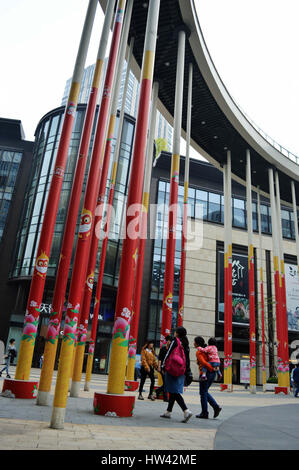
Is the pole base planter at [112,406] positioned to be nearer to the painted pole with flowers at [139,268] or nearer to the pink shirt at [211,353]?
the pink shirt at [211,353]

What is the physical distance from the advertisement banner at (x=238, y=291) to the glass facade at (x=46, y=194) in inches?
438

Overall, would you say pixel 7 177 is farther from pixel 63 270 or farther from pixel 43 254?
pixel 63 270

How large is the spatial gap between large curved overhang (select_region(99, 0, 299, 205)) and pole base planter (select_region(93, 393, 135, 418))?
1427cm

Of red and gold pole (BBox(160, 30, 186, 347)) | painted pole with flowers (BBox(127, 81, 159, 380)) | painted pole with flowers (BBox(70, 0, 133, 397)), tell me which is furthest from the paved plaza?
painted pole with flowers (BBox(127, 81, 159, 380))

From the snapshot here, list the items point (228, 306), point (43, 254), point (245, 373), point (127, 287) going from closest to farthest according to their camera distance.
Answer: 1. point (127, 287)
2. point (43, 254)
3. point (228, 306)
4. point (245, 373)

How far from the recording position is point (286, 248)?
123ft

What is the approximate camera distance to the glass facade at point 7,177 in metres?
32.2

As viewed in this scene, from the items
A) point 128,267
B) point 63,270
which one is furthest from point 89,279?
point 128,267

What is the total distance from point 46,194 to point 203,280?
54.6ft

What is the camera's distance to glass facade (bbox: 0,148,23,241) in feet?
106

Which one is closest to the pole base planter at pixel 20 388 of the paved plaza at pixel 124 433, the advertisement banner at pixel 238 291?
the paved plaza at pixel 124 433

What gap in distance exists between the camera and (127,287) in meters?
6.45

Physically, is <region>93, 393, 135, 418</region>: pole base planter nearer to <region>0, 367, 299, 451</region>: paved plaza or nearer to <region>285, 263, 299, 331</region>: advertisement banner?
<region>0, 367, 299, 451</region>: paved plaza
